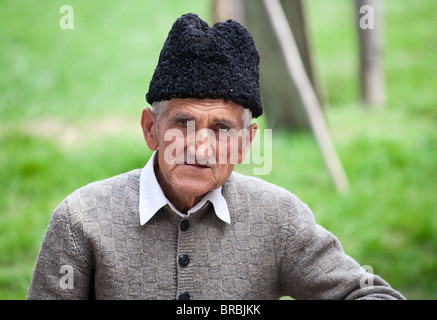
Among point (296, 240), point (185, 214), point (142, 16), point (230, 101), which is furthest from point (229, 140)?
point (142, 16)

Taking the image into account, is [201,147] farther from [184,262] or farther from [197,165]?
[184,262]

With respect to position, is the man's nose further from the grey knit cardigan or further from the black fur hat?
the grey knit cardigan

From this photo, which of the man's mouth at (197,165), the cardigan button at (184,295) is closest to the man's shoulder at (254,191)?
the man's mouth at (197,165)

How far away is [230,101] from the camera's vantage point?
2027 millimetres

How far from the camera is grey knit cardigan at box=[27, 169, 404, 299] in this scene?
83.0 inches

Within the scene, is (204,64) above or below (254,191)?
above

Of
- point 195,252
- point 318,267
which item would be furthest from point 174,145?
point 318,267

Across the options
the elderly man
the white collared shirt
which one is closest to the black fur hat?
the elderly man

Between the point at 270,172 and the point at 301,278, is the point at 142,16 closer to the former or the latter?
the point at 270,172

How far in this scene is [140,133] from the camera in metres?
6.41

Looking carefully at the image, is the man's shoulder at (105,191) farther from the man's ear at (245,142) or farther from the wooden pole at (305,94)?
the wooden pole at (305,94)

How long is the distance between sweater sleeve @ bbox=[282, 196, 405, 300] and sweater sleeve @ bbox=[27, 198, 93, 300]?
0.77 metres

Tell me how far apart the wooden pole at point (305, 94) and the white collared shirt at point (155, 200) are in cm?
334

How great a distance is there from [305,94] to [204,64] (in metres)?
3.83
